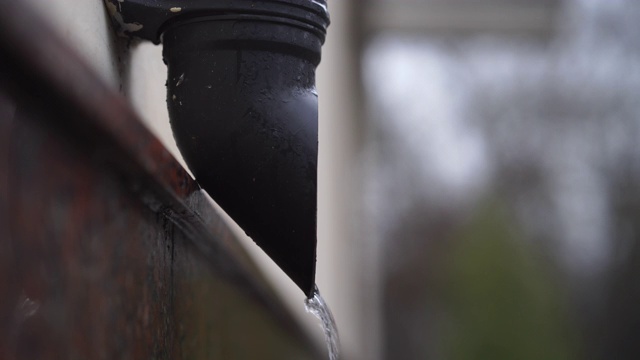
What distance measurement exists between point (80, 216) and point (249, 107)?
0.29 meters

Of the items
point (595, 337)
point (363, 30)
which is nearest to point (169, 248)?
point (363, 30)

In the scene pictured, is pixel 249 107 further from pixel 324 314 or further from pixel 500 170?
pixel 500 170

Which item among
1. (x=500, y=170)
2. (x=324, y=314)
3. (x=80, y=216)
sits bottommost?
(x=324, y=314)

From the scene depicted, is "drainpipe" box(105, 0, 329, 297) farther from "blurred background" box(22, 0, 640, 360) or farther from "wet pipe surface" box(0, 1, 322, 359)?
"blurred background" box(22, 0, 640, 360)

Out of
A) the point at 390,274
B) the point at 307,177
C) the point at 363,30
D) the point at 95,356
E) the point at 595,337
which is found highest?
the point at 363,30

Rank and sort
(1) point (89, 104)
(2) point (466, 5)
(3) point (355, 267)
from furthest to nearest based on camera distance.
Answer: (2) point (466, 5) < (3) point (355, 267) < (1) point (89, 104)

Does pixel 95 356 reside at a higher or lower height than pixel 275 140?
lower

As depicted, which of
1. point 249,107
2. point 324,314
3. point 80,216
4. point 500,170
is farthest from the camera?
point 500,170

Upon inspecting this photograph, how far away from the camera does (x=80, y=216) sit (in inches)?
17.1

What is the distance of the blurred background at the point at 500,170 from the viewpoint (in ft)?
16.4

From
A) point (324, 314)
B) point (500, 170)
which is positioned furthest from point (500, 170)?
point (324, 314)

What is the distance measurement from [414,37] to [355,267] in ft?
5.90

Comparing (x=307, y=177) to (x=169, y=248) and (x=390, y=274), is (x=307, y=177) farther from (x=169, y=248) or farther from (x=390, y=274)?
(x=390, y=274)

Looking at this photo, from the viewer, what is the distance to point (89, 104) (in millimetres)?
406
